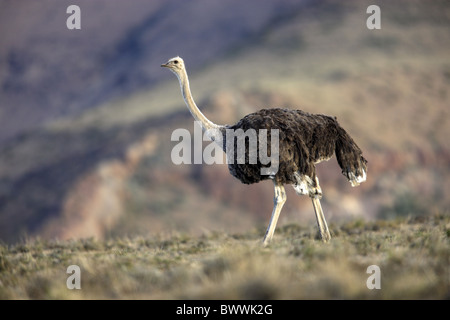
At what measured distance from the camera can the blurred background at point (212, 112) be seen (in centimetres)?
4469

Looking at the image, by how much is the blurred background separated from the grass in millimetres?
25559

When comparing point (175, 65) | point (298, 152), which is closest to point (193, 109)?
point (175, 65)

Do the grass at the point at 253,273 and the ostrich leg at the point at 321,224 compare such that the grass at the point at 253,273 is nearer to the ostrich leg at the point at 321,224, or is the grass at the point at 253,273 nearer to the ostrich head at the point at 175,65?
the ostrich leg at the point at 321,224

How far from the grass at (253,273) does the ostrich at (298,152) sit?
850mm

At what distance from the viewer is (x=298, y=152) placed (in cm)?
912

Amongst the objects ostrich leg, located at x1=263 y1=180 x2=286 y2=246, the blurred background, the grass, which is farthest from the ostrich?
the blurred background

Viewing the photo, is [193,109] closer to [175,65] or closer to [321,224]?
[175,65]

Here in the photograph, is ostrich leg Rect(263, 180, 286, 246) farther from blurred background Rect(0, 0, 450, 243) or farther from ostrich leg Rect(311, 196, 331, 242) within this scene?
blurred background Rect(0, 0, 450, 243)

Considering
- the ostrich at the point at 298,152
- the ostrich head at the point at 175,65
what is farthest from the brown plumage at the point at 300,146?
the ostrich head at the point at 175,65

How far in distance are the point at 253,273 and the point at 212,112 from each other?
41378mm

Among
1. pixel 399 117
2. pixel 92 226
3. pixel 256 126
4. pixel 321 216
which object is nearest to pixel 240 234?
pixel 321 216
